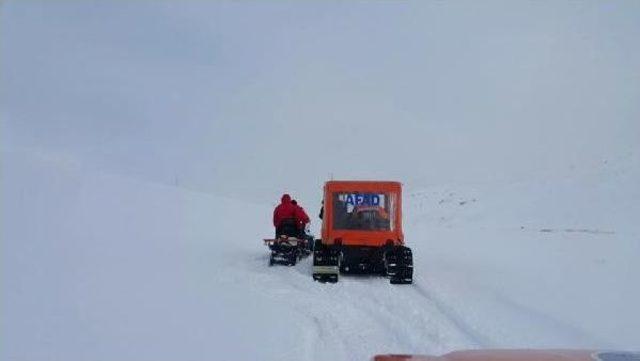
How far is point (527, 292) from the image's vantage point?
1268cm

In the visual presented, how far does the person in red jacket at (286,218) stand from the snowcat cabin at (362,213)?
1.40 meters

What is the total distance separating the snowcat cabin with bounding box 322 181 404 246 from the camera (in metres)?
14.9

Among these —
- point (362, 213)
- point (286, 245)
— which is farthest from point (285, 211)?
point (362, 213)

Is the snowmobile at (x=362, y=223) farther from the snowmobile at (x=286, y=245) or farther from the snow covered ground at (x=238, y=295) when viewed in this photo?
the snowmobile at (x=286, y=245)

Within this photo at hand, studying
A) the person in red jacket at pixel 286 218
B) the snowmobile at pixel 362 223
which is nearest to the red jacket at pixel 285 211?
the person in red jacket at pixel 286 218

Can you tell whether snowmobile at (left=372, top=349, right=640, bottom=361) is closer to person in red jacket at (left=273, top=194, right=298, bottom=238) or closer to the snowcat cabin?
the snowcat cabin

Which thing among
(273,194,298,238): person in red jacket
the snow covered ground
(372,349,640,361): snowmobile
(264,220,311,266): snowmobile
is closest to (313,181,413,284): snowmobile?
the snow covered ground

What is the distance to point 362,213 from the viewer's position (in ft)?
49.6

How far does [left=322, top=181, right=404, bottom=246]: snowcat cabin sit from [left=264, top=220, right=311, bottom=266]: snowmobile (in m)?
0.86

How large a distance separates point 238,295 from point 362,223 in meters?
4.70

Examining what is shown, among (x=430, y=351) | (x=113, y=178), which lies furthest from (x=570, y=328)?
(x=113, y=178)

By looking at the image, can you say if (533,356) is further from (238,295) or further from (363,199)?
(363,199)

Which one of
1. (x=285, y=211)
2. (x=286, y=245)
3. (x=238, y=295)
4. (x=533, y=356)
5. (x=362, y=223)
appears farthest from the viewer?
(x=285, y=211)

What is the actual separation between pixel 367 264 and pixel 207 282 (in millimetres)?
4220
